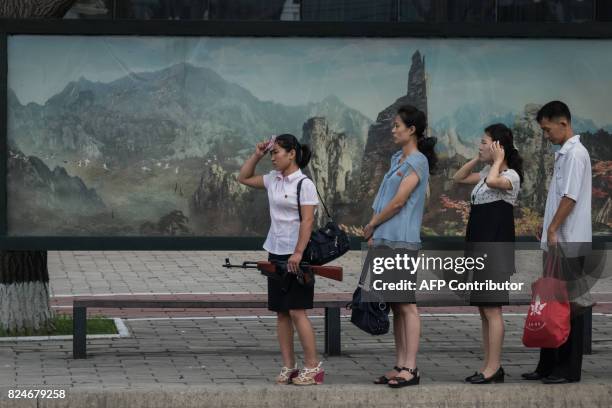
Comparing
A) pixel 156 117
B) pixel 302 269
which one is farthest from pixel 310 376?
pixel 156 117

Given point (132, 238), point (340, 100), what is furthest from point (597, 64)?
point (132, 238)

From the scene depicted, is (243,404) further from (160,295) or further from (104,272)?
(104,272)

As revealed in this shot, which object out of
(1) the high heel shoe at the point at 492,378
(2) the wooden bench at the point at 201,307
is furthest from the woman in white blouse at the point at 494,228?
(2) the wooden bench at the point at 201,307

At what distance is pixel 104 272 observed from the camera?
18.2 m

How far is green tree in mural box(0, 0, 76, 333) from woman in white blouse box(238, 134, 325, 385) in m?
3.07

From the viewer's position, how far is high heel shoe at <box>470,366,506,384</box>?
366 inches

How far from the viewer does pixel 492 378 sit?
30.6 feet

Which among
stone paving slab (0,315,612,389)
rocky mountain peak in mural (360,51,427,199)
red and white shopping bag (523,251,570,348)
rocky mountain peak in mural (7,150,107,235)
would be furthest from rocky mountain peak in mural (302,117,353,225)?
red and white shopping bag (523,251,570,348)

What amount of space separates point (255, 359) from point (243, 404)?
5.14ft

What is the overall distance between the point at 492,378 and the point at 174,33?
3.46 m

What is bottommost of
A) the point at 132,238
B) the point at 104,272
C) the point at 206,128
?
the point at 104,272

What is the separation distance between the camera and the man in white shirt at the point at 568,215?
9078mm

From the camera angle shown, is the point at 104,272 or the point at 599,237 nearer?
the point at 599,237

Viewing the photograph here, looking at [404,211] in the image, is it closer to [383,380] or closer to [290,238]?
[290,238]
